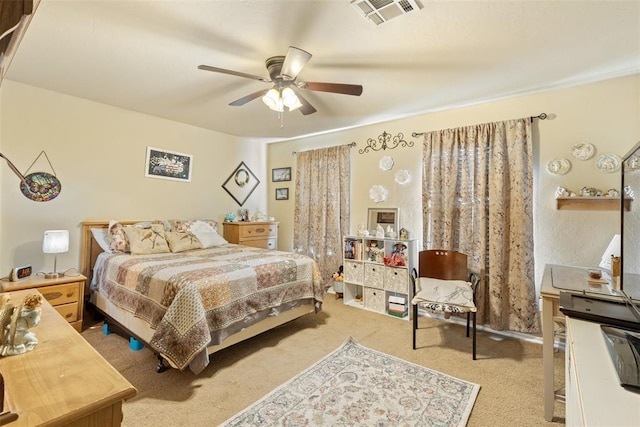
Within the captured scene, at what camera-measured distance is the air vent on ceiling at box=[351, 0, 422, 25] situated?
1625mm

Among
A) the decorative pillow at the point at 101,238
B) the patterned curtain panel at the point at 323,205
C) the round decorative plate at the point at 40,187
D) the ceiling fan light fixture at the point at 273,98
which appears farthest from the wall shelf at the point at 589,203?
the round decorative plate at the point at 40,187

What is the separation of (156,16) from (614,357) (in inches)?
111

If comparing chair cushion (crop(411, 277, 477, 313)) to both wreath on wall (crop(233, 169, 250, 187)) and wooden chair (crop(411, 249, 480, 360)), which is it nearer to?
wooden chair (crop(411, 249, 480, 360))

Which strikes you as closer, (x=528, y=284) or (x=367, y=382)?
(x=367, y=382)

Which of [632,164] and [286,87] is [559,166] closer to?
[632,164]

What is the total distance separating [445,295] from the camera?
102 inches

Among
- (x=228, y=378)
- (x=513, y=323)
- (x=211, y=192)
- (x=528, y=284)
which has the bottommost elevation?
(x=228, y=378)

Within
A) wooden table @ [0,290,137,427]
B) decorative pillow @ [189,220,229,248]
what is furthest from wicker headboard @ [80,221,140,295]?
wooden table @ [0,290,137,427]

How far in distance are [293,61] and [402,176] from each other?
7.23ft

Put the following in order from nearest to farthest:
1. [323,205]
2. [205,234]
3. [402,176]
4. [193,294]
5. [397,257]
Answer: [193,294], [397,257], [402,176], [205,234], [323,205]

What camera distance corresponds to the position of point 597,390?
31.5 inches

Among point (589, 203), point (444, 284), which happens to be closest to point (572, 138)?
point (589, 203)

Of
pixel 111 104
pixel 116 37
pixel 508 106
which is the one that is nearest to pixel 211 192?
pixel 111 104

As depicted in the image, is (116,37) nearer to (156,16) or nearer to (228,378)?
(156,16)
